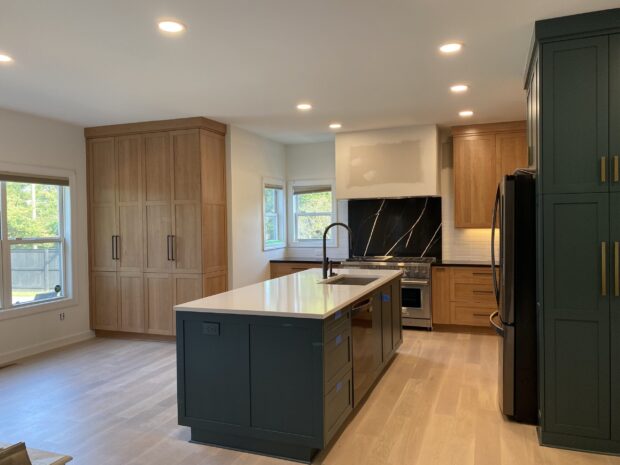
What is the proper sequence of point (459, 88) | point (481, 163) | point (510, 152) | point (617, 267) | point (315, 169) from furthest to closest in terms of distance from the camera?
point (315, 169) → point (481, 163) → point (510, 152) → point (459, 88) → point (617, 267)

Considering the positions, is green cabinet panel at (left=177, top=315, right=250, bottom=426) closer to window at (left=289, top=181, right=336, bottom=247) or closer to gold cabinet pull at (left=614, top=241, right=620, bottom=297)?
gold cabinet pull at (left=614, top=241, right=620, bottom=297)

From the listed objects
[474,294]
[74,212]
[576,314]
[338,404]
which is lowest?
[338,404]

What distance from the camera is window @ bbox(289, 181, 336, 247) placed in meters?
7.09

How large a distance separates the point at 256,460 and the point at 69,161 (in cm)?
438

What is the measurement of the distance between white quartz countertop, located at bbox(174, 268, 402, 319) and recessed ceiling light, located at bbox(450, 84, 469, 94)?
1840 millimetres

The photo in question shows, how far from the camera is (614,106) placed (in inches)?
107

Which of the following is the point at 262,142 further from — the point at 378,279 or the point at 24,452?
the point at 24,452

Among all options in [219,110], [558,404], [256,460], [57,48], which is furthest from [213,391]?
[219,110]

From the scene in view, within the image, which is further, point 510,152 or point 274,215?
point 274,215

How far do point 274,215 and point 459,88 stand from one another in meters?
3.60

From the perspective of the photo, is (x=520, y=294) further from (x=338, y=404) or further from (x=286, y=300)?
(x=286, y=300)

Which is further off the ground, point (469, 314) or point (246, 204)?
point (246, 204)

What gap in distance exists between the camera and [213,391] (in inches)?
113

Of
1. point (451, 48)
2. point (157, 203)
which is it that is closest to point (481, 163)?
point (451, 48)
